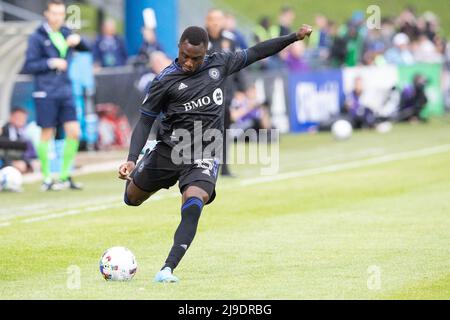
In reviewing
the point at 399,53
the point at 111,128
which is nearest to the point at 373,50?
the point at 399,53

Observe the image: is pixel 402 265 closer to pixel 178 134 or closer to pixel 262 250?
pixel 262 250

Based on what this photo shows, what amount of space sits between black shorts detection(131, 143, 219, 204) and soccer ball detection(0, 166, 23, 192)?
21.3ft

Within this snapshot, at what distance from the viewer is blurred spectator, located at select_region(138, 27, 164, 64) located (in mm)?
21609

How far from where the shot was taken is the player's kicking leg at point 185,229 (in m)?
9.02

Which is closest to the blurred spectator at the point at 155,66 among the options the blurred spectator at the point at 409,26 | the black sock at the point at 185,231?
the black sock at the point at 185,231

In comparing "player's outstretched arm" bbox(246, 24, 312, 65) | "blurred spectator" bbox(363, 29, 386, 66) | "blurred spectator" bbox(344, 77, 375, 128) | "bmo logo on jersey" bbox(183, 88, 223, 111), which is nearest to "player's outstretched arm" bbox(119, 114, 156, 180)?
"bmo logo on jersey" bbox(183, 88, 223, 111)

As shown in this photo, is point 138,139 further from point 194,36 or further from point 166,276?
point 166,276

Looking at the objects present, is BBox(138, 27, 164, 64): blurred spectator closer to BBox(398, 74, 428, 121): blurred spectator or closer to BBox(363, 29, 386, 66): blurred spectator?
BBox(363, 29, 386, 66): blurred spectator

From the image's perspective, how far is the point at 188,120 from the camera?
9.88 metres

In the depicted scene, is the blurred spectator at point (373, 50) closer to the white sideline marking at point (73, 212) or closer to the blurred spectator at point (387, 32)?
the blurred spectator at point (387, 32)

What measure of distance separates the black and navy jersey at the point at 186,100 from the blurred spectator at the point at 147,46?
1156 cm

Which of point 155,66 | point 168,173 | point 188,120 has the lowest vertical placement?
point 168,173

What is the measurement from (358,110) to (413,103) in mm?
2887
